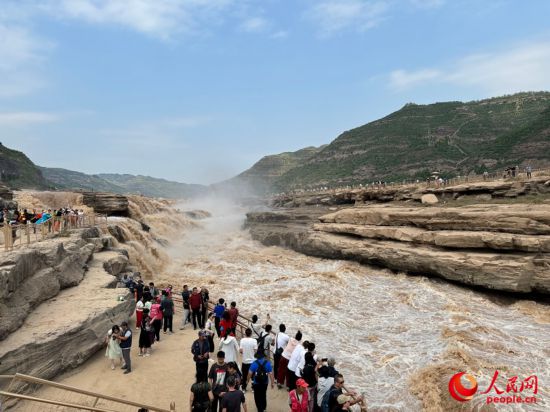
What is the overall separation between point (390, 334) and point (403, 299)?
3808 mm

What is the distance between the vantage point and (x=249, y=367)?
6.98 metres

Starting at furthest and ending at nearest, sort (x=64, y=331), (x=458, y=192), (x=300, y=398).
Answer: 1. (x=458, y=192)
2. (x=64, y=331)
3. (x=300, y=398)

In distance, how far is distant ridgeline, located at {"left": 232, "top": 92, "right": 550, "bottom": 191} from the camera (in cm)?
4903

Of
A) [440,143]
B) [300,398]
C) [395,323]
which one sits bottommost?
[395,323]

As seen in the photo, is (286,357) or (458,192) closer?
(286,357)

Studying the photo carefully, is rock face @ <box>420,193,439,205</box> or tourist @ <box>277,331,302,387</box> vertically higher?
rock face @ <box>420,193,439,205</box>

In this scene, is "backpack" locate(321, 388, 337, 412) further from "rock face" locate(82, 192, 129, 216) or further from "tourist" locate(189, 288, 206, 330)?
"rock face" locate(82, 192, 129, 216)

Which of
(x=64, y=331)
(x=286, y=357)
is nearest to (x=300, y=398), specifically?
(x=286, y=357)

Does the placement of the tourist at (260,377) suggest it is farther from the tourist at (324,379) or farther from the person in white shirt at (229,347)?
the tourist at (324,379)

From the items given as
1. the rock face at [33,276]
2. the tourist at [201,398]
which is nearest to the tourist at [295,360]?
the tourist at [201,398]

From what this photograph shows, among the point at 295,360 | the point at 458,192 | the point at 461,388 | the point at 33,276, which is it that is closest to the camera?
the point at 295,360

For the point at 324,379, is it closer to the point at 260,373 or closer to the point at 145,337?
the point at 260,373

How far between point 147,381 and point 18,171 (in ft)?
252

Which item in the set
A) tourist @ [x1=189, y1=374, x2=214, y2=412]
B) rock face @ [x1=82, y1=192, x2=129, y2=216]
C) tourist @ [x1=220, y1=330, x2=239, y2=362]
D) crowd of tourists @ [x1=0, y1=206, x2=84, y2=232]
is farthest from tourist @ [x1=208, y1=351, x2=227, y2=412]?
rock face @ [x1=82, y1=192, x2=129, y2=216]
